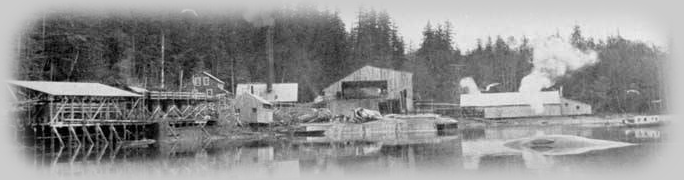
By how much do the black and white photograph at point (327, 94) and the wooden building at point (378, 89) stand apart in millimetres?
142

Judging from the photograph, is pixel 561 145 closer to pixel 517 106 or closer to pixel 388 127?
pixel 388 127

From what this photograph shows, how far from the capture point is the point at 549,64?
64688 mm

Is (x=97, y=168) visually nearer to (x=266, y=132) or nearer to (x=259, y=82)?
(x=266, y=132)

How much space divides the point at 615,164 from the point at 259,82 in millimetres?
46423

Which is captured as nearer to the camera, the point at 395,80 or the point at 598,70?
the point at 395,80

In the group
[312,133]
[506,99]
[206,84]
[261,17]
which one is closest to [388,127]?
[312,133]

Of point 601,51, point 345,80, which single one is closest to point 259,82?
point 345,80

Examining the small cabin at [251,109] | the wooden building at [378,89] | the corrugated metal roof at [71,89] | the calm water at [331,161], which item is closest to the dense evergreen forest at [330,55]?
the wooden building at [378,89]

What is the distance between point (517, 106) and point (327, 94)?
20.2 metres

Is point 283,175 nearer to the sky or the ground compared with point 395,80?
nearer to the ground

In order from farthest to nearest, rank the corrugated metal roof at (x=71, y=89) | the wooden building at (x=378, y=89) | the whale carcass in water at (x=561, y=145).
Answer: the wooden building at (x=378, y=89), the corrugated metal roof at (x=71, y=89), the whale carcass in water at (x=561, y=145)

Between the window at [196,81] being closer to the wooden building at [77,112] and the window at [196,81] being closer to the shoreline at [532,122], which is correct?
the shoreline at [532,122]

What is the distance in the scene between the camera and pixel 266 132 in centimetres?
4319

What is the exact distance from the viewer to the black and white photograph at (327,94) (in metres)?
21.9
